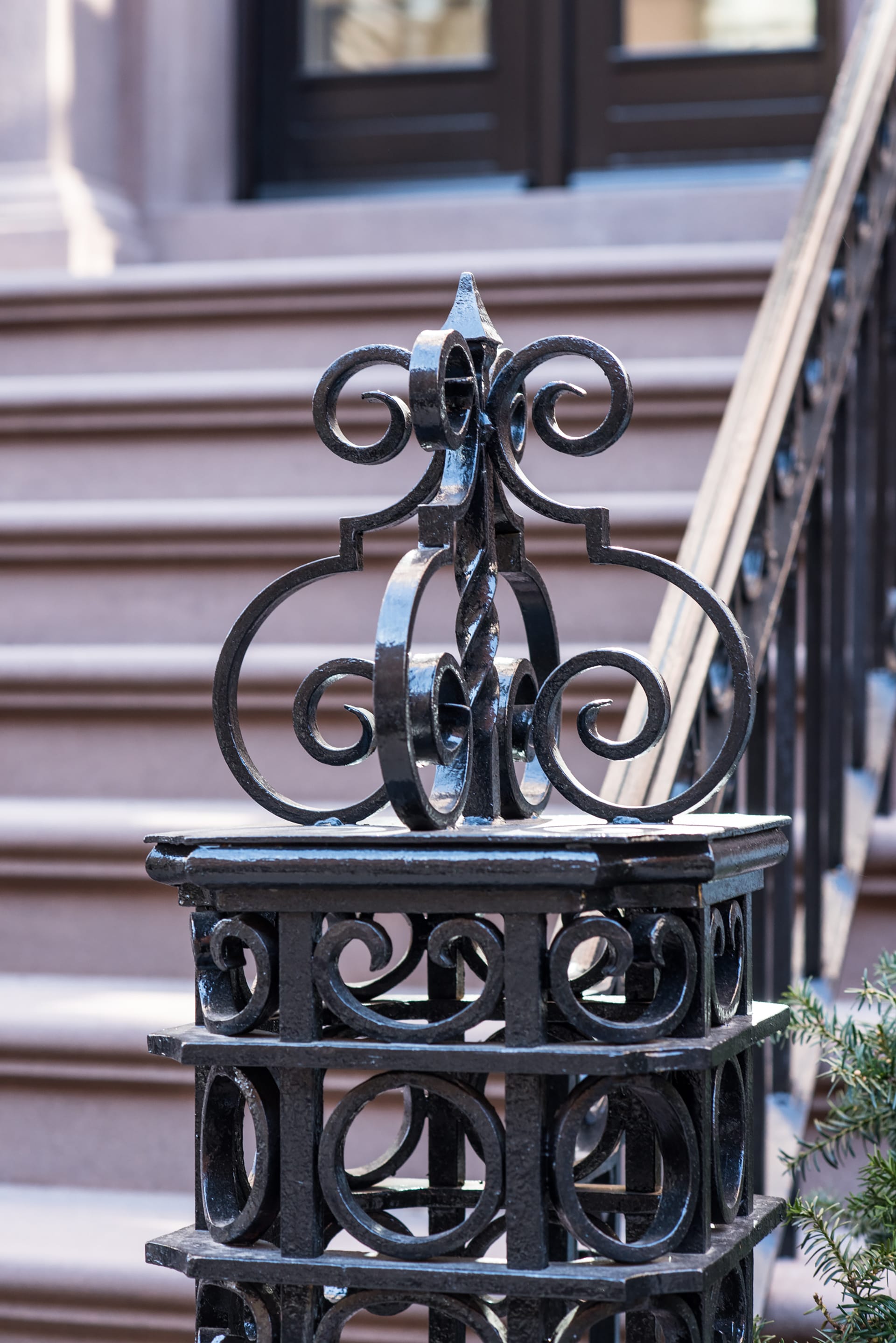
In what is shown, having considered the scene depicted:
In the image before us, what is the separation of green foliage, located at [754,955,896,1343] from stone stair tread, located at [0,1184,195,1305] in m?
0.82

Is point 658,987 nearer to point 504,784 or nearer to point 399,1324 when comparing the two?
point 504,784

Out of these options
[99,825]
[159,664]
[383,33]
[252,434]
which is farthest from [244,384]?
[383,33]

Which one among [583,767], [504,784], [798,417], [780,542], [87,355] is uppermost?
[87,355]

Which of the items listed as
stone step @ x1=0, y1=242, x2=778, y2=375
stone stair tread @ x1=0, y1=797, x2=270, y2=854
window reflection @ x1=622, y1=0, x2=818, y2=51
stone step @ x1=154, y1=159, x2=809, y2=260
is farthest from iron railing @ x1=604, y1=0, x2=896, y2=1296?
window reflection @ x1=622, y1=0, x2=818, y2=51

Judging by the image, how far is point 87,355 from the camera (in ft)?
11.0

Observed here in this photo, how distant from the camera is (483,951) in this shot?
0.93 meters

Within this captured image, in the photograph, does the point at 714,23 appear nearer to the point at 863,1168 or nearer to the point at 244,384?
the point at 244,384

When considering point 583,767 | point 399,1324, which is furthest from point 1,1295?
point 583,767

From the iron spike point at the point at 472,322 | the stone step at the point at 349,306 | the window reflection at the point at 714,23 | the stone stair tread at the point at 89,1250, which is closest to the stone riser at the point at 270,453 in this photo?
the stone step at the point at 349,306

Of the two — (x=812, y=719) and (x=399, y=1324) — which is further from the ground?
(x=812, y=719)

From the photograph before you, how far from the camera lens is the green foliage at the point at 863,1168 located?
113 centimetres

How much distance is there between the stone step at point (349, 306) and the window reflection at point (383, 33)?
5.17 ft

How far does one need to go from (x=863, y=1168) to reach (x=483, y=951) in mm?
502

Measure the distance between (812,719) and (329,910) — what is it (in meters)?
1.20
